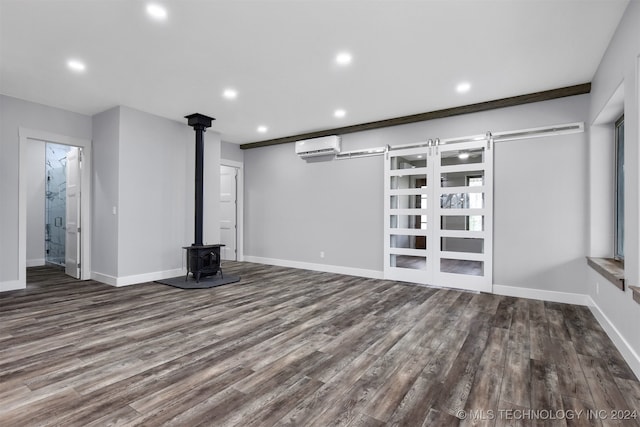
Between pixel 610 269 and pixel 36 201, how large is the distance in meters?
9.85

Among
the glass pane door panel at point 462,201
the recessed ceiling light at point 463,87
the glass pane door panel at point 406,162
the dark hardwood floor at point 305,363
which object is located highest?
the recessed ceiling light at point 463,87

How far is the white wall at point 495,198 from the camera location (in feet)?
13.7

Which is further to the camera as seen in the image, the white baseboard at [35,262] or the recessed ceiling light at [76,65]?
the white baseboard at [35,262]

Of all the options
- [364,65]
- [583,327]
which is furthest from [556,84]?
[583,327]

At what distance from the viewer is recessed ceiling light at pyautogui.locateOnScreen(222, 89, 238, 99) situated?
4.33m

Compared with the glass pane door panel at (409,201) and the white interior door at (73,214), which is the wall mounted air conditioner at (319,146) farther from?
the white interior door at (73,214)

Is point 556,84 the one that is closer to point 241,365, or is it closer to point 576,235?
point 576,235

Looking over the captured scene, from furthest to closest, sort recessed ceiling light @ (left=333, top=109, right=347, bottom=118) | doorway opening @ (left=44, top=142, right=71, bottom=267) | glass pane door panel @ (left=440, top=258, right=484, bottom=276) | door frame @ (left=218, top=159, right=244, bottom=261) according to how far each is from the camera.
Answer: door frame @ (left=218, top=159, right=244, bottom=261) → doorway opening @ (left=44, top=142, right=71, bottom=267) → recessed ceiling light @ (left=333, top=109, right=347, bottom=118) → glass pane door panel @ (left=440, top=258, right=484, bottom=276)

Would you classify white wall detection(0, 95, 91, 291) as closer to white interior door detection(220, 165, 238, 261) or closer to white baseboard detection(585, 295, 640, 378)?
white interior door detection(220, 165, 238, 261)

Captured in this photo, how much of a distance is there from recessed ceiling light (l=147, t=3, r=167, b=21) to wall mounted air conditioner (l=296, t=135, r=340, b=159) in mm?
3647

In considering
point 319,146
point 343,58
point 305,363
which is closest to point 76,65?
point 343,58

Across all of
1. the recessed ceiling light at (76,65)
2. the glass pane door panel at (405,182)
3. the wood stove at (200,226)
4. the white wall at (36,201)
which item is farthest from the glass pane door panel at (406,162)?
the white wall at (36,201)

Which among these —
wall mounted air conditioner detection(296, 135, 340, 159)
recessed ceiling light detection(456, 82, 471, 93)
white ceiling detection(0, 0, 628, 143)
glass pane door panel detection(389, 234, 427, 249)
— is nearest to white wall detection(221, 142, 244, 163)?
wall mounted air conditioner detection(296, 135, 340, 159)

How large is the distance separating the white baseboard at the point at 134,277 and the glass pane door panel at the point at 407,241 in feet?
12.6
